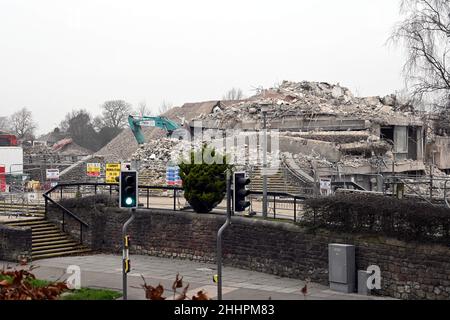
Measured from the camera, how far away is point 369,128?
45.9m

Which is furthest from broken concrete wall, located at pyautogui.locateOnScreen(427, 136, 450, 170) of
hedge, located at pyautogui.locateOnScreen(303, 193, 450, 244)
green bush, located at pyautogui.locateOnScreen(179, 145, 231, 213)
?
hedge, located at pyautogui.locateOnScreen(303, 193, 450, 244)

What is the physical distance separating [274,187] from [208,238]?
37.3 feet

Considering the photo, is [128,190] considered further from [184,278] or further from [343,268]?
[343,268]

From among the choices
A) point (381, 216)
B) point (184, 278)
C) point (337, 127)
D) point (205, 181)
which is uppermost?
point (337, 127)

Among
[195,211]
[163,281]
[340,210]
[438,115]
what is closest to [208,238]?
[195,211]

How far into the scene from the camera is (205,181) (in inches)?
891

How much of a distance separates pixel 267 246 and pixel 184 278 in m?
2.69

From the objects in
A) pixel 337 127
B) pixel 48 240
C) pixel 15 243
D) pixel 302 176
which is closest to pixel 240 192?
pixel 15 243

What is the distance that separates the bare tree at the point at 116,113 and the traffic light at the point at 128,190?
92964 millimetres

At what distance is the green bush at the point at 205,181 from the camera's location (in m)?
22.5

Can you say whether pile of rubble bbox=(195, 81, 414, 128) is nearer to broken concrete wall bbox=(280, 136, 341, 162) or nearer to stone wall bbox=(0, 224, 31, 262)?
broken concrete wall bbox=(280, 136, 341, 162)

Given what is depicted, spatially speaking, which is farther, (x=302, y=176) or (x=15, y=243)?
(x=302, y=176)

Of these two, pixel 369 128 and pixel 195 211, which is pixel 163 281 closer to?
pixel 195 211

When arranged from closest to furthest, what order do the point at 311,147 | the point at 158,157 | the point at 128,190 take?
the point at 128,190 → the point at 311,147 → the point at 158,157
